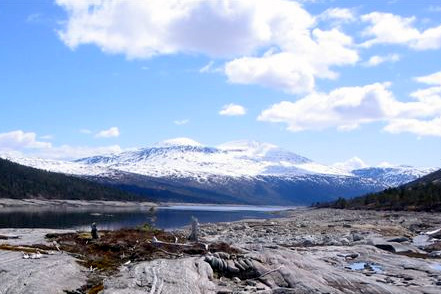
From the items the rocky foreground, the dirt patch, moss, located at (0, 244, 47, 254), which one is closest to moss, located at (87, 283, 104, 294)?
the rocky foreground

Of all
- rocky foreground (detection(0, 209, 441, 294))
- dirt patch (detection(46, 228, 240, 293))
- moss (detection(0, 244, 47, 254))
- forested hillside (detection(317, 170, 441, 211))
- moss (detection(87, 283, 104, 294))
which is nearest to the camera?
moss (detection(87, 283, 104, 294))

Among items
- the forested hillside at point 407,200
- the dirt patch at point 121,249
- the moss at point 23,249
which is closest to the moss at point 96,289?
the dirt patch at point 121,249

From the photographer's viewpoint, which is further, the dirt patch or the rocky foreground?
the dirt patch

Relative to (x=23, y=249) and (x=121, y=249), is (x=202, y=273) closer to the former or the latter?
(x=121, y=249)

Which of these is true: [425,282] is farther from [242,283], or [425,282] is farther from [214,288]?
[214,288]

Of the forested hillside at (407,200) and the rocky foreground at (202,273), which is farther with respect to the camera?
the forested hillside at (407,200)

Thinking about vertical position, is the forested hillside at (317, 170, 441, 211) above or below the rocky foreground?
above

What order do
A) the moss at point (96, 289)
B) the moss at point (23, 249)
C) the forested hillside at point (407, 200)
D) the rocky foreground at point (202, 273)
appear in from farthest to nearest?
the forested hillside at point (407, 200) → the moss at point (23, 249) → the rocky foreground at point (202, 273) → the moss at point (96, 289)

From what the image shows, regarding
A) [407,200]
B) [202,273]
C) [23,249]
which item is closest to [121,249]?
[23,249]

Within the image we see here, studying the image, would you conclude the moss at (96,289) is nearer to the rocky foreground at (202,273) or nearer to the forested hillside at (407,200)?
the rocky foreground at (202,273)

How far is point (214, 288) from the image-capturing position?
862 inches

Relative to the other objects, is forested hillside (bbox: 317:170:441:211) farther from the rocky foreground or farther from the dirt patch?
the dirt patch

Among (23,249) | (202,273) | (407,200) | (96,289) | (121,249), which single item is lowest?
(96,289)

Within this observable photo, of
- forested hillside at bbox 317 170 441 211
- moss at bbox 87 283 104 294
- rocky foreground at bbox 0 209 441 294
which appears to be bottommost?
moss at bbox 87 283 104 294
